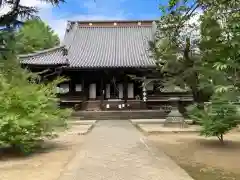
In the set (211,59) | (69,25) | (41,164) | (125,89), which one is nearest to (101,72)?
(125,89)

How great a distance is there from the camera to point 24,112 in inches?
376

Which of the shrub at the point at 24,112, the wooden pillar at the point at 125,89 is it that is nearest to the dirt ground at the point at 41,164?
the shrub at the point at 24,112

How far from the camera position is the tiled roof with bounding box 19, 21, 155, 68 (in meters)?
28.5

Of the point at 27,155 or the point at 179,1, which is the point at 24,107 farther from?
the point at 179,1

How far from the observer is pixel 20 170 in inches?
306

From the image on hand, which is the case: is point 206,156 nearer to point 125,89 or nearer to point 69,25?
point 125,89

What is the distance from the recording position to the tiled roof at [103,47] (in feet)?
93.5

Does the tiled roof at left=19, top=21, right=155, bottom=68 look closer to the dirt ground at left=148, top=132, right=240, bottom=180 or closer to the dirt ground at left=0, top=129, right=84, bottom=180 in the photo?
the dirt ground at left=148, top=132, right=240, bottom=180

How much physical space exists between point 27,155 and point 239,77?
6.86 metres

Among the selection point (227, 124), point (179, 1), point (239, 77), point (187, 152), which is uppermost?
point (179, 1)

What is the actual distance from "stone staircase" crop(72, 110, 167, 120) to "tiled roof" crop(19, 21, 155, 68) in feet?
12.0

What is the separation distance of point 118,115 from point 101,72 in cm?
466

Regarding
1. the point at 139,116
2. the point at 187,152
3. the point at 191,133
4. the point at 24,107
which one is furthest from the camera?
the point at 139,116

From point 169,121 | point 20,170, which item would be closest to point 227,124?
point 20,170
